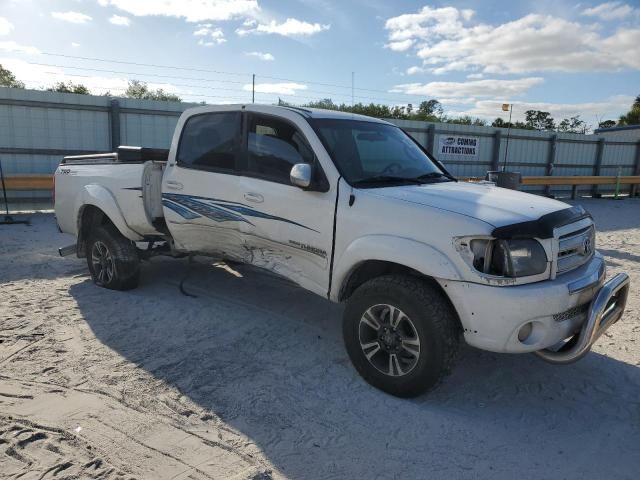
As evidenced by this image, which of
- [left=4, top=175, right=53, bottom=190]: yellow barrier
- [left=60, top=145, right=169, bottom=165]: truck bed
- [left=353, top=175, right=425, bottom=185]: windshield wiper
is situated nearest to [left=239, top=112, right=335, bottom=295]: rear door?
[left=353, top=175, right=425, bottom=185]: windshield wiper

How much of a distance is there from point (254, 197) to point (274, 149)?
45cm

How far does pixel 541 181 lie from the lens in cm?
1783

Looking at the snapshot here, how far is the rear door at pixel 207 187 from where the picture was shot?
468 cm

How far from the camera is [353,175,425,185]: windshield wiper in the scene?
394cm

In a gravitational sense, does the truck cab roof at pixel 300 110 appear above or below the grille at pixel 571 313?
above

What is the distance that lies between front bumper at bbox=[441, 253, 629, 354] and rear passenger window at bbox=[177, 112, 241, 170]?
2.48 m

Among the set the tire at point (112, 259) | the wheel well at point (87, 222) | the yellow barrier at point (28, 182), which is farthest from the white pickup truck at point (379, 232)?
the yellow barrier at point (28, 182)

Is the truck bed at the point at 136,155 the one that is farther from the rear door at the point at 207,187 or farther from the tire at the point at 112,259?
the tire at the point at 112,259

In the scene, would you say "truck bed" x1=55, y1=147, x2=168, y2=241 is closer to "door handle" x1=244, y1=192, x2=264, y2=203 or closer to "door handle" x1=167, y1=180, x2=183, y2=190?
"door handle" x1=167, y1=180, x2=183, y2=190

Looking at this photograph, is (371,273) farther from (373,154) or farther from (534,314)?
(534,314)

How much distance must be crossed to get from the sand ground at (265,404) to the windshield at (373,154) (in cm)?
154

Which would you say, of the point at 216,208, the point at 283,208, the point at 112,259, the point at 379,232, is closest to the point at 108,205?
the point at 112,259

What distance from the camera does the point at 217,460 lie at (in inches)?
111

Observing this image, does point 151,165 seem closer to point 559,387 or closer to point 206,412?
point 206,412
